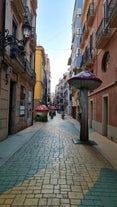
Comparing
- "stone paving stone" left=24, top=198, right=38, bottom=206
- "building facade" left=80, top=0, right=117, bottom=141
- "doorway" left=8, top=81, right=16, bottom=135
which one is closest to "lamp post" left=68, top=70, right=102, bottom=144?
"building facade" left=80, top=0, right=117, bottom=141

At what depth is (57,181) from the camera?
181 inches

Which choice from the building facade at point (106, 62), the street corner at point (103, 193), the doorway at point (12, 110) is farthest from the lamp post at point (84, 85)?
the street corner at point (103, 193)

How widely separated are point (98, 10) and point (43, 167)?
12.9 meters

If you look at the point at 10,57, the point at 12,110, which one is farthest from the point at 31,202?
the point at 12,110

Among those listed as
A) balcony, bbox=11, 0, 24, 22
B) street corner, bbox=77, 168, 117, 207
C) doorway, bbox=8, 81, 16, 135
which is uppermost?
balcony, bbox=11, 0, 24, 22

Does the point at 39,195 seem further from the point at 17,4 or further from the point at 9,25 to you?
the point at 17,4

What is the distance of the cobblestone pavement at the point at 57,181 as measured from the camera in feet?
12.0

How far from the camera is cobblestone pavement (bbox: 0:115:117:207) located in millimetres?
3662

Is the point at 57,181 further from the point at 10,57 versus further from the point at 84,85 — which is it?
the point at 10,57

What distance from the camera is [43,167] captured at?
5.67 metres

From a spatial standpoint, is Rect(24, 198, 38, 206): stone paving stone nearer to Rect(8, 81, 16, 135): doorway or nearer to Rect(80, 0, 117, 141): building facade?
Rect(80, 0, 117, 141): building facade

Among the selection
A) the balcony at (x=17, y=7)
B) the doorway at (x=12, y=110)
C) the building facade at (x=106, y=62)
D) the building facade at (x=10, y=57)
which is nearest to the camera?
the building facade at (x=10, y=57)

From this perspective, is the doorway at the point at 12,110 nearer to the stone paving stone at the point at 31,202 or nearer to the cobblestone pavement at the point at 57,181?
the cobblestone pavement at the point at 57,181

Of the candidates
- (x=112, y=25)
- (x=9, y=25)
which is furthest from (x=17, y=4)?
(x=112, y=25)
